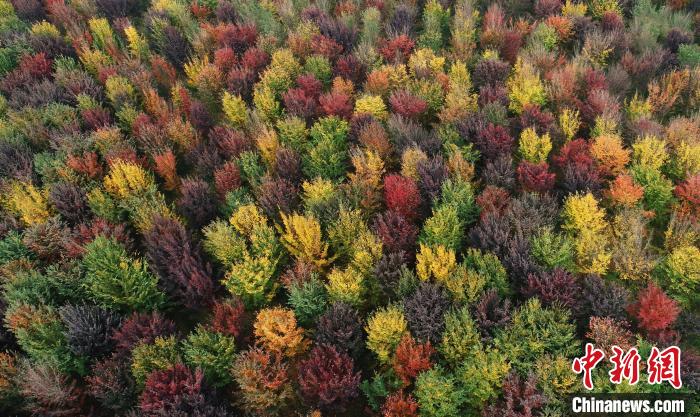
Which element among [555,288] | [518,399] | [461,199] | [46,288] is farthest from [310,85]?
[518,399]

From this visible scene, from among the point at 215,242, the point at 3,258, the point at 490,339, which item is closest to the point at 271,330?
the point at 215,242

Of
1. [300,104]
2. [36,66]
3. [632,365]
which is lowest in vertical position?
[632,365]

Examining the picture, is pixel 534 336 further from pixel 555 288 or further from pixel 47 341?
pixel 47 341

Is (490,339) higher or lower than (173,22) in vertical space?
lower

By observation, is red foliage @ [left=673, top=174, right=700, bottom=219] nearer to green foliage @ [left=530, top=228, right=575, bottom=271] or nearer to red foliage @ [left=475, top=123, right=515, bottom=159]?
green foliage @ [left=530, top=228, right=575, bottom=271]

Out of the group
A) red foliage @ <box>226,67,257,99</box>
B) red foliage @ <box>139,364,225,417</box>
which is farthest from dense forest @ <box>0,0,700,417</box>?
red foliage @ <box>226,67,257,99</box>

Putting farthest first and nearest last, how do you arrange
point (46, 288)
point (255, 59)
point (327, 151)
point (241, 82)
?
point (255, 59)
point (241, 82)
point (327, 151)
point (46, 288)

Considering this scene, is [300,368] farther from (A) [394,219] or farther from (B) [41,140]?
(B) [41,140]
